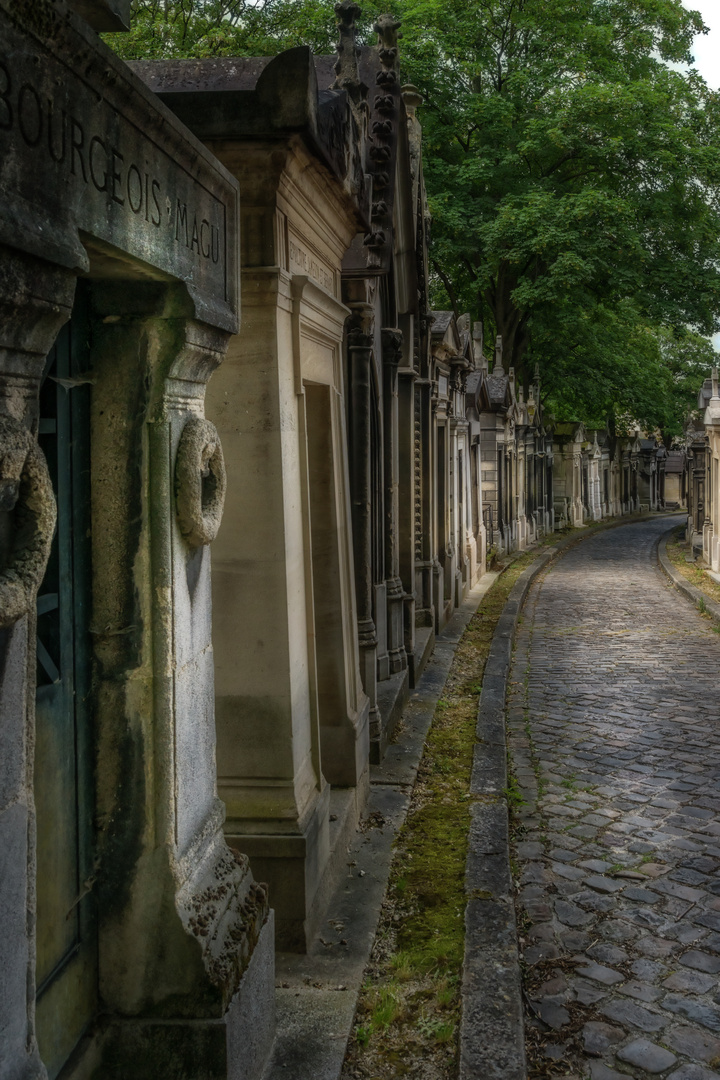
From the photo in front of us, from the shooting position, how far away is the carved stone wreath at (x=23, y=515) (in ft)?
6.20

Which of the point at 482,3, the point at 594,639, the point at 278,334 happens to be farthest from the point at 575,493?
the point at 278,334

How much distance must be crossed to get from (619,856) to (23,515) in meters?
4.78

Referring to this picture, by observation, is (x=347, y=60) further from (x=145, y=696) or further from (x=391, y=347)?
(x=145, y=696)

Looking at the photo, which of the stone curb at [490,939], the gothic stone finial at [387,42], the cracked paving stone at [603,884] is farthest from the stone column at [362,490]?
the gothic stone finial at [387,42]

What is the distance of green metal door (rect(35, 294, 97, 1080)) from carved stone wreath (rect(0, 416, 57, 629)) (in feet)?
1.74

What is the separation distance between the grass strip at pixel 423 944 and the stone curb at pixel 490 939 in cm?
5

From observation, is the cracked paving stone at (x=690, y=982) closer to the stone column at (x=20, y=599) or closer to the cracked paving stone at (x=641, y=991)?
the cracked paving stone at (x=641, y=991)

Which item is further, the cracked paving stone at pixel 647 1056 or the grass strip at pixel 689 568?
the grass strip at pixel 689 568

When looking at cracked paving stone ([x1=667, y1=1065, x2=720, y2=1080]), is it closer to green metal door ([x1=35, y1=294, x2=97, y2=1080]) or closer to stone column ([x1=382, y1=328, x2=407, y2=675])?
green metal door ([x1=35, y1=294, x2=97, y2=1080])

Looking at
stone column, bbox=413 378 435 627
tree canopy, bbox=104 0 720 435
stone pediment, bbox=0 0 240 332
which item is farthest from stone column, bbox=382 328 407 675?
tree canopy, bbox=104 0 720 435

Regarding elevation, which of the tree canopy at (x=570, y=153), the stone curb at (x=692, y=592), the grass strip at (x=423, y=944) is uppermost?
the tree canopy at (x=570, y=153)

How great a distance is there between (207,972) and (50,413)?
1.58 metres

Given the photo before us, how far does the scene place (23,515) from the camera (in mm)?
2002

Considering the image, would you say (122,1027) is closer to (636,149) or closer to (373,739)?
(373,739)
